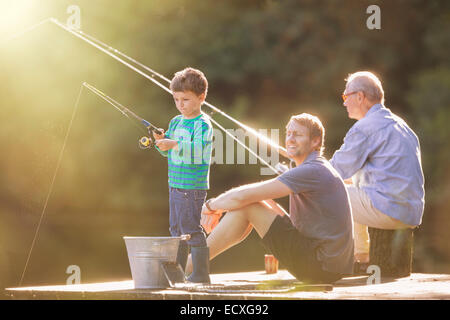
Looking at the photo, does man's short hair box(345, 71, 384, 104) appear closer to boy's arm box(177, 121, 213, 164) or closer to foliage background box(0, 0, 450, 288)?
boy's arm box(177, 121, 213, 164)

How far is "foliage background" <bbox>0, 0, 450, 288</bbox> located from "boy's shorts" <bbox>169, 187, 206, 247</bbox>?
9.57 meters

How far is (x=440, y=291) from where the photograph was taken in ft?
10.3

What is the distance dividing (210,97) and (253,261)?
5381 millimetres

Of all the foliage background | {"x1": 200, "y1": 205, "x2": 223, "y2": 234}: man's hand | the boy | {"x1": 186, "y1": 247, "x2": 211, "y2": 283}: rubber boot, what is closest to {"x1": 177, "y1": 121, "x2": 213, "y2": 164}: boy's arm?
the boy

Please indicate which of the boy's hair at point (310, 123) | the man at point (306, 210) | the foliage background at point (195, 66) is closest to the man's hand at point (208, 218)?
the man at point (306, 210)

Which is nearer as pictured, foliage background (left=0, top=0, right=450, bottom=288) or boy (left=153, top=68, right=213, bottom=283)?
boy (left=153, top=68, right=213, bottom=283)

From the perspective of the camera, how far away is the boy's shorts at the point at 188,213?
346 centimetres

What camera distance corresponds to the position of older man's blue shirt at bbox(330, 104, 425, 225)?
3896 mm

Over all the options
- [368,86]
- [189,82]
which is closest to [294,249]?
[189,82]

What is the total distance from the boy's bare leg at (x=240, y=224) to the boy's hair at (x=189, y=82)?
0.60 metres

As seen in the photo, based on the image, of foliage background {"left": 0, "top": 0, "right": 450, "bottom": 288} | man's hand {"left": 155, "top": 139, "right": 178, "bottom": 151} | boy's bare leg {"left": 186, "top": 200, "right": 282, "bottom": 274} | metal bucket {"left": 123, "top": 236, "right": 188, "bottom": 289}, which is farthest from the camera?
foliage background {"left": 0, "top": 0, "right": 450, "bottom": 288}
